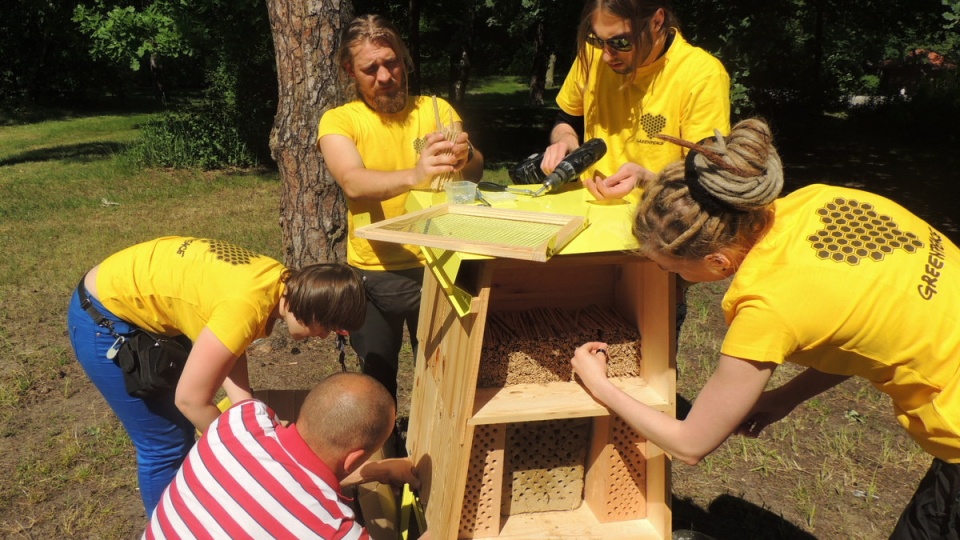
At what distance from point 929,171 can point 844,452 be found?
32.3 feet

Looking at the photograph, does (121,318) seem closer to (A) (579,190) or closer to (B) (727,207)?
(A) (579,190)

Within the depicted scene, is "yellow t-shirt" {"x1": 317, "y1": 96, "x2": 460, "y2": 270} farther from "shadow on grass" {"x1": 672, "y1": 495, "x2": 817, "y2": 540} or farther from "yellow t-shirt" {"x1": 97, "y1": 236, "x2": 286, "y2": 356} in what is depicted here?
"shadow on grass" {"x1": 672, "y1": 495, "x2": 817, "y2": 540}

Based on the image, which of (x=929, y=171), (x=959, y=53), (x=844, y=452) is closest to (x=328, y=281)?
(x=844, y=452)

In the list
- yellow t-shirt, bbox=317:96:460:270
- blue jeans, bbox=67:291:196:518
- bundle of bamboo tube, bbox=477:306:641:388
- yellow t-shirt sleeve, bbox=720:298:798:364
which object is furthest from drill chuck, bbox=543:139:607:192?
blue jeans, bbox=67:291:196:518

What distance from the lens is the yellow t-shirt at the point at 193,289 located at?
2334 mm

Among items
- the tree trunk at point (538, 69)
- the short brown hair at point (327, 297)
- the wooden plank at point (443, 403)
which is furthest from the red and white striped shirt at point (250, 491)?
the tree trunk at point (538, 69)

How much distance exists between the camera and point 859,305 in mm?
1588

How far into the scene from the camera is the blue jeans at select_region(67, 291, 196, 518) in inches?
104

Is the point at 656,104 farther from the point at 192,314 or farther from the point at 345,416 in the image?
the point at 192,314

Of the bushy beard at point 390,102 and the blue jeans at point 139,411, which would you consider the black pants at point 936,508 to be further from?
the blue jeans at point 139,411

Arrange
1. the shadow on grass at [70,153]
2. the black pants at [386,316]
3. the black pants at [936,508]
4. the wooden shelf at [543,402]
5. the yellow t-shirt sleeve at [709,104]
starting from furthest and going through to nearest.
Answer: the shadow on grass at [70,153]
the black pants at [386,316]
the yellow t-shirt sleeve at [709,104]
the wooden shelf at [543,402]
the black pants at [936,508]

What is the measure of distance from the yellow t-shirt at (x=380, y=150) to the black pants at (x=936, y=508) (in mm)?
1764

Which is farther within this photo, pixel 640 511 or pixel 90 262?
pixel 90 262

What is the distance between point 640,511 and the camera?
7.72 feet
